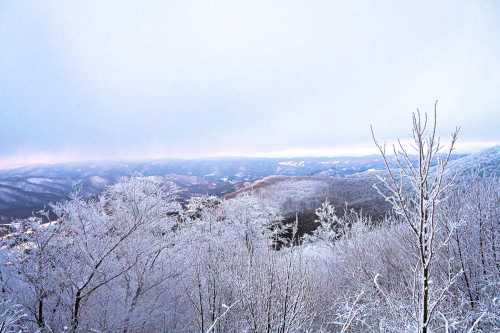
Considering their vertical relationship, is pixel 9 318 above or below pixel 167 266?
above

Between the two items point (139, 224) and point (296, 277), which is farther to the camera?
point (139, 224)

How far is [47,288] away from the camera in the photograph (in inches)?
425

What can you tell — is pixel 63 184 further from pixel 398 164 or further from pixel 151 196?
pixel 398 164

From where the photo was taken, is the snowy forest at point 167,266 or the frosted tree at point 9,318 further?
the snowy forest at point 167,266

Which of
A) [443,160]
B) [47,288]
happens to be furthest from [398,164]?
[47,288]

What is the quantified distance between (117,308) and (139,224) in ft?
11.2

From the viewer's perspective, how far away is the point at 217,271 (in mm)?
8336

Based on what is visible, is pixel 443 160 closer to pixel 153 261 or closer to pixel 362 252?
pixel 362 252

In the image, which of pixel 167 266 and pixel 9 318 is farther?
pixel 167 266

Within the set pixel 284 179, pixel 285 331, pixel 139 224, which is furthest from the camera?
pixel 284 179

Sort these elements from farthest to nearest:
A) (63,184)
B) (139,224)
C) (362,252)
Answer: (63,184), (139,224), (362,252)

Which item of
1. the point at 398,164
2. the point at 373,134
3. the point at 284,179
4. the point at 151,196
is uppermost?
the point at 373,134

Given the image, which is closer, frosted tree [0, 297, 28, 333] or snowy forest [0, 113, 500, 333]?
frosted tree [0, 297, 28, 333]

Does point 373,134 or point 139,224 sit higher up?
point 373,134
